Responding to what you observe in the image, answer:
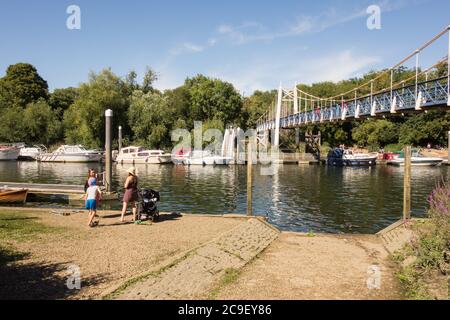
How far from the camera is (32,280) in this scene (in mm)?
7512

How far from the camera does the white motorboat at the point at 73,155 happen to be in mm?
52781

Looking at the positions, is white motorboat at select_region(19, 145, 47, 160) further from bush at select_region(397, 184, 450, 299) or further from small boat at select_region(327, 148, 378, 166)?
bush at select_region(397, 184, 450, 299)

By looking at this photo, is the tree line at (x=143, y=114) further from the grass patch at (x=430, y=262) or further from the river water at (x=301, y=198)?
the grass patch at (x=430, y=262)

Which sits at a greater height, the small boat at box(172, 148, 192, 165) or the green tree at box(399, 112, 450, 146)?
the green tree at box(399, 112, 450, 146)

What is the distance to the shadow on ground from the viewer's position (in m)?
6.86

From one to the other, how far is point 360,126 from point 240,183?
151 ft

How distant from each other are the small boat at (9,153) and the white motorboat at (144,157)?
57.2 ft

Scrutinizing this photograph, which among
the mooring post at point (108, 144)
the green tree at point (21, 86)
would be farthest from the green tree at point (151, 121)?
the mooring post at point (108, 144)

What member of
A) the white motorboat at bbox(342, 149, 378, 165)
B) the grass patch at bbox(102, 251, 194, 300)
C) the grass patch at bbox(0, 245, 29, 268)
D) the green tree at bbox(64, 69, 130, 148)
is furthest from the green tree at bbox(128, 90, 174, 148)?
the grass patch at bbox(102, 251, 194, 300)

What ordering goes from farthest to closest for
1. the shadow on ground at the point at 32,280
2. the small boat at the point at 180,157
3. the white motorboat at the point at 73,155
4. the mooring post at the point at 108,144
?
the white motorboat at the point at 73,155, the small boat at the point at 180,157, the mooring post at the point at 108,144, the shadow on ground at the point at 32,280

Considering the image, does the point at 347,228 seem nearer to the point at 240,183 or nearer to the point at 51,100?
the point at 240,183

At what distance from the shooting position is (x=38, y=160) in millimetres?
55188

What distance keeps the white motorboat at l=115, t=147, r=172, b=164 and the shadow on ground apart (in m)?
41.8
